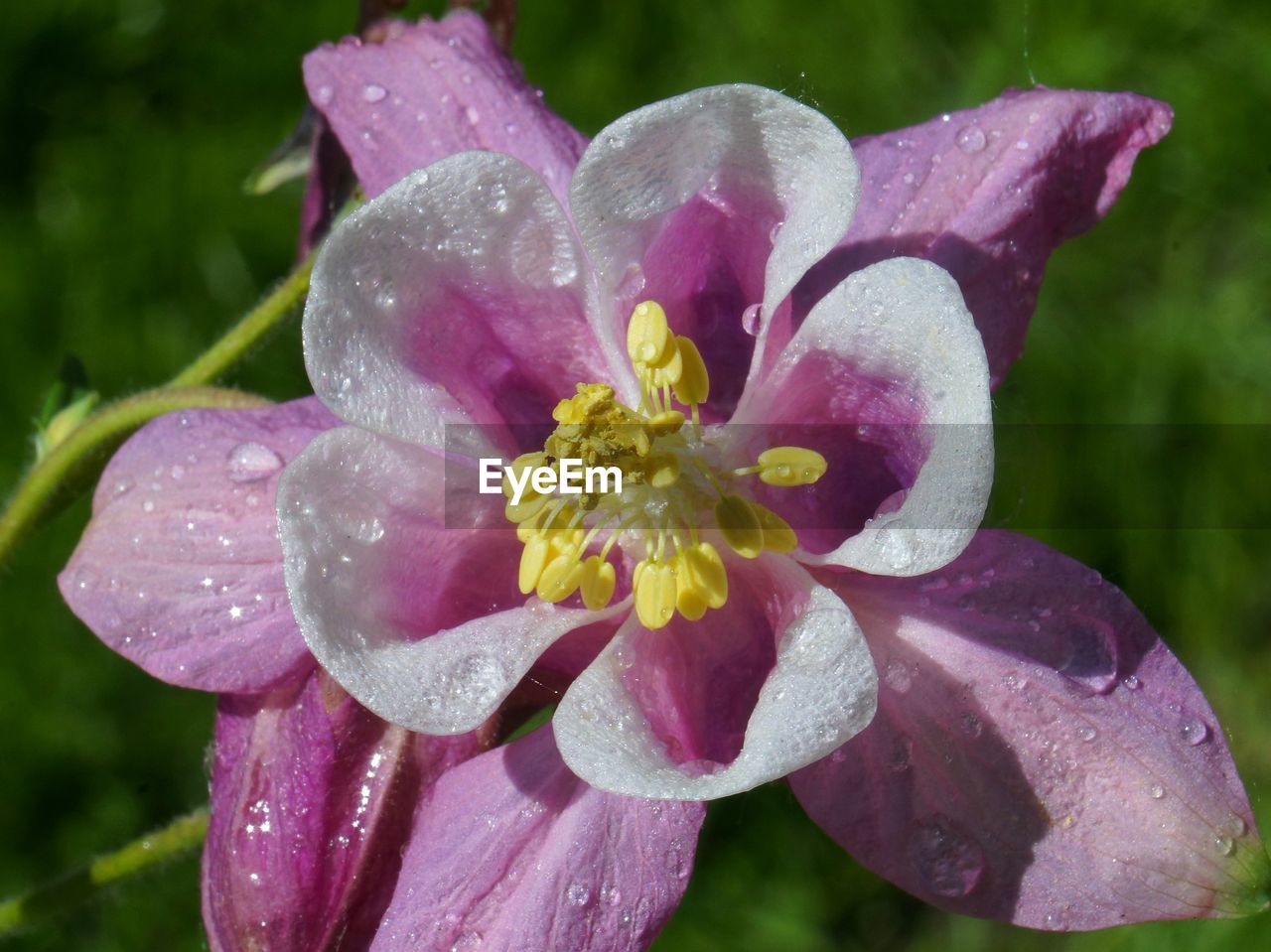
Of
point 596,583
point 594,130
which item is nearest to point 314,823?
point 596,583

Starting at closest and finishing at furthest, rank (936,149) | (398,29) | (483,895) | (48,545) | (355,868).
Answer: (483,895) → (355,868) → (936,149) → (398,29) → (48,545)

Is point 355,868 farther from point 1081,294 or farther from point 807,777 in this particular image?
point 1081,294

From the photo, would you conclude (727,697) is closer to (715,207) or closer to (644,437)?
(644,437)

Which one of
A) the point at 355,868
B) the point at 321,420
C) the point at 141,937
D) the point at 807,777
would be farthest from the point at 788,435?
the point at 141,937

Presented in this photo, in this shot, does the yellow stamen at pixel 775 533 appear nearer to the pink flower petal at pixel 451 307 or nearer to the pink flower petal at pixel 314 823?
the pink flower petal at pixel 451 307

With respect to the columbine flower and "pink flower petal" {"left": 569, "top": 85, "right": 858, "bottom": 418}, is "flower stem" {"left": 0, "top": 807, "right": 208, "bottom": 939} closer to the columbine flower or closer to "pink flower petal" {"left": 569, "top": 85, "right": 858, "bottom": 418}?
the columbine flower

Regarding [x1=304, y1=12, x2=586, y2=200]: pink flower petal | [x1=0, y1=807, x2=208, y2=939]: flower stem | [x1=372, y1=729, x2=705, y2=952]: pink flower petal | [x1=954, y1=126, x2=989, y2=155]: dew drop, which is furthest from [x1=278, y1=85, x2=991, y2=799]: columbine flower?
→ [x1=0, y1=807, x2=208, y2=939]: flower stem

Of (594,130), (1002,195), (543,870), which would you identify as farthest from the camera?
(594,130)
